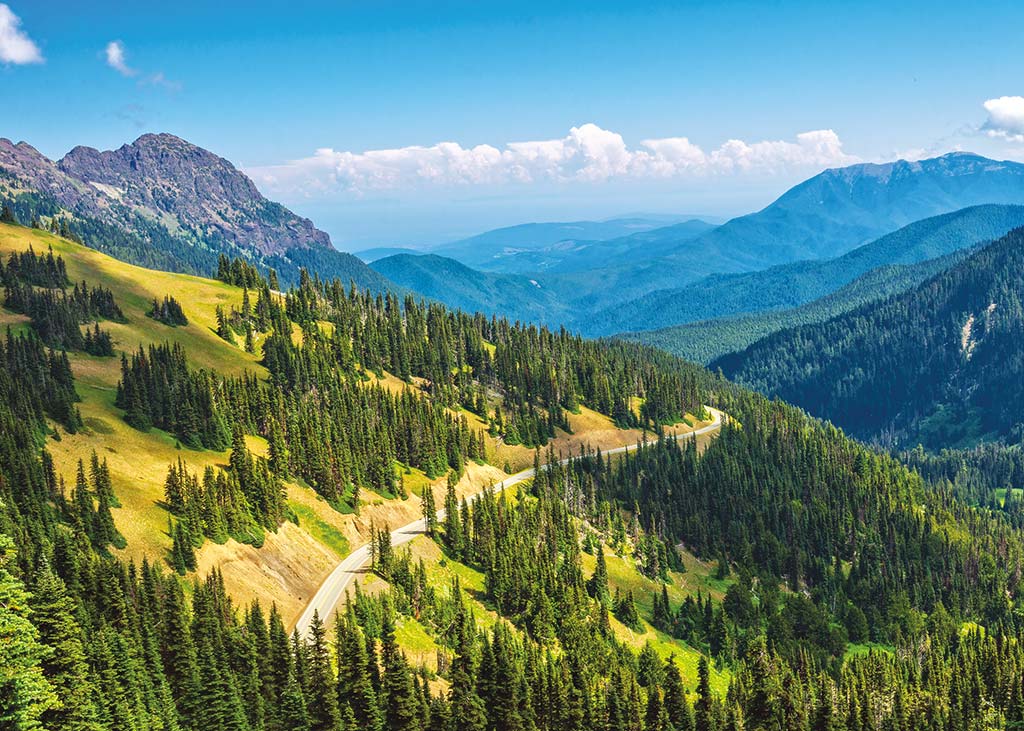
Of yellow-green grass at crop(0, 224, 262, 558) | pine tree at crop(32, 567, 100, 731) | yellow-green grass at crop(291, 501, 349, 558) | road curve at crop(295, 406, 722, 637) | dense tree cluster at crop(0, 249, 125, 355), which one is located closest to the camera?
pine tree at crop(32, 567, 100, 731)

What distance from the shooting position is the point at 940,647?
178 metres

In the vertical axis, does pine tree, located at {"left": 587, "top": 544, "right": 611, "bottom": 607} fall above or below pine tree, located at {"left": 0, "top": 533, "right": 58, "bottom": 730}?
below

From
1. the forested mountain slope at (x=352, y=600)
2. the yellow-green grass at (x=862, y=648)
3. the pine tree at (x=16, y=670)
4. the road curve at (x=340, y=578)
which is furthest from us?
the yellow-green grass at (x=862, y=648)

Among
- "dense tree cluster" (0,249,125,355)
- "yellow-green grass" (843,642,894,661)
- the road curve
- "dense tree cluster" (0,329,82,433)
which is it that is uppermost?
"dense tree cluster" (0,249,125,355)

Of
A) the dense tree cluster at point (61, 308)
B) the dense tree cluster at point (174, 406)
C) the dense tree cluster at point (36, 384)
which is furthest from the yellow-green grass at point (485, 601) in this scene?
the dense tree cluster at point (61, 308)

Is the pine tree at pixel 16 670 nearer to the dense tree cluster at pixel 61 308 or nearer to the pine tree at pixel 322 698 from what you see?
the pine tree at pixel 322 698

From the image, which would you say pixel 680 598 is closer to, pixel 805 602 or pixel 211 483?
pixel 805 602

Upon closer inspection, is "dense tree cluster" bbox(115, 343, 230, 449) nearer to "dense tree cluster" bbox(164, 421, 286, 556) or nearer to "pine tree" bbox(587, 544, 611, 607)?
"dense tree cluster" bbox(164, 421, 286, 556)

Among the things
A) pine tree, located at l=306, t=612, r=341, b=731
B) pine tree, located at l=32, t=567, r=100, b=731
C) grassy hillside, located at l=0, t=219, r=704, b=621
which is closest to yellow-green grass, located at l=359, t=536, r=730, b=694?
grassy hillside, located at l=0, t=219, r=704, b=621

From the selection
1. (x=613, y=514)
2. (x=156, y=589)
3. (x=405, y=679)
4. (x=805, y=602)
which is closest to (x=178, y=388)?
(x=156, y=589)

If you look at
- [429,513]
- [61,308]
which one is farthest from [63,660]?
[61,308]

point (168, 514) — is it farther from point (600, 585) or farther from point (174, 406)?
point (600, 585)

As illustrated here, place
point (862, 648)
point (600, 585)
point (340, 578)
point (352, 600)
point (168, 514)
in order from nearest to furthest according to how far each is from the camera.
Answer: point (352, 600) < point (168, 514) < point (340, 578) < point (600, 585) < point (862, 648)

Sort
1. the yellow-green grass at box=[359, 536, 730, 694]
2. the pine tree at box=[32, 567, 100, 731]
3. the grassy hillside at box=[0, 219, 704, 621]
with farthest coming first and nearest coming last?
the yellow-green grass at box=[359, 536, 730, 694], the grassy hillside at box=[0, 219, 704, 621], the pine tree at box=[32, 567, 100, 731]
